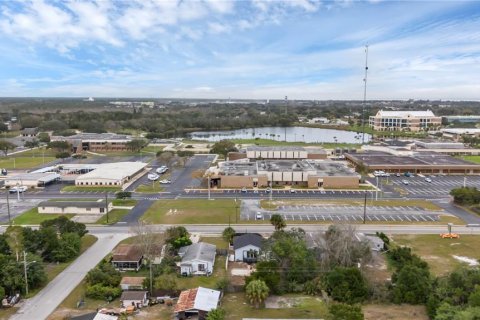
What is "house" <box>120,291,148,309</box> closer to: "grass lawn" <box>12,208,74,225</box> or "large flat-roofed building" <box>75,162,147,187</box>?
"grass lawn" <box>12,208,74,225</box>

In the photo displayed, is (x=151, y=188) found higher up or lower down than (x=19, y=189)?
lower down

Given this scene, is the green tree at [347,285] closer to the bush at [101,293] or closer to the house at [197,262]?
the house at [197,262]

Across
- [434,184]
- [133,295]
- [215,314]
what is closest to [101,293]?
[133,295]

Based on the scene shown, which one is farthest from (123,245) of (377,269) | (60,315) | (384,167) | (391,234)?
(384,167)

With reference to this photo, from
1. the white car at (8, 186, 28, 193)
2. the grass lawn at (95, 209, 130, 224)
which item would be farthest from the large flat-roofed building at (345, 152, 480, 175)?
the white car at (8, 186, 28, 193)

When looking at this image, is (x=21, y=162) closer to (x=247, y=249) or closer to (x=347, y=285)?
(x=247, y=249)

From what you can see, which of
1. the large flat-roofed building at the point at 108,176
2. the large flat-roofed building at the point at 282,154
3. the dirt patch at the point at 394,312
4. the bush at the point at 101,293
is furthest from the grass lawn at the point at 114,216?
the large flat-roofed building at the point at 282,154
